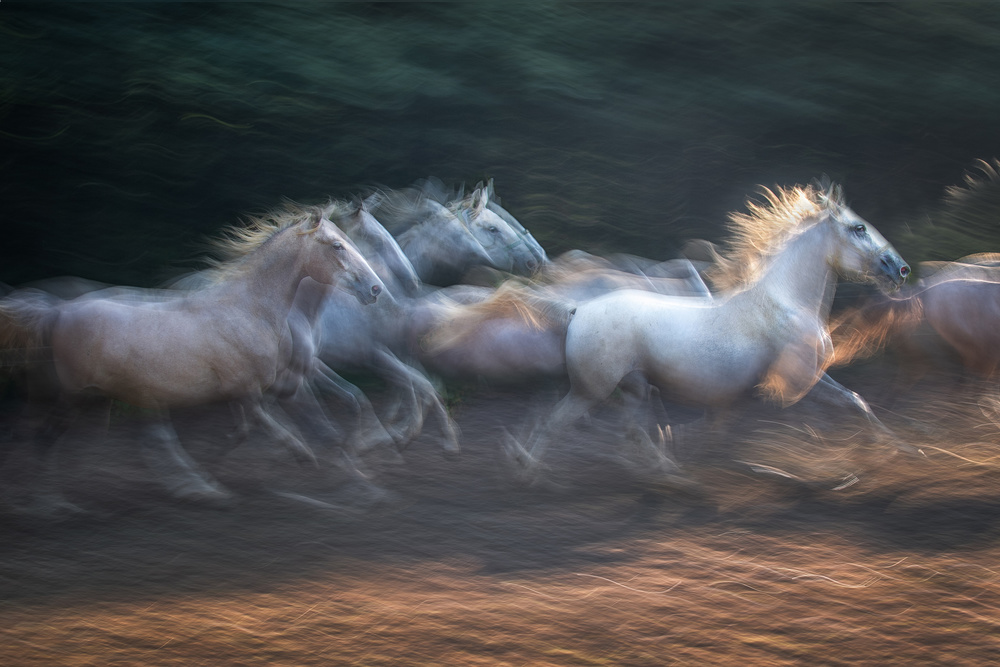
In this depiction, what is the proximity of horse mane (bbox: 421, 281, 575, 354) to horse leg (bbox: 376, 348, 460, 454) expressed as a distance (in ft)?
0.80

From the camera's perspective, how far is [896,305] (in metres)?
5.00

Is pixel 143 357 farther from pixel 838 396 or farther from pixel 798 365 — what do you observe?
pixel 838 396

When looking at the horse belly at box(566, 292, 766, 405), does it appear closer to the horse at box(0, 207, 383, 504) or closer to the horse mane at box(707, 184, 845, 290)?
the horse mane at box(707, 184, 845, 290)

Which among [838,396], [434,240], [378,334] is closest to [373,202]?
[434,240]

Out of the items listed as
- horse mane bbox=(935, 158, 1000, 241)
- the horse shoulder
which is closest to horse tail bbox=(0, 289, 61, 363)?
the horse shoulder

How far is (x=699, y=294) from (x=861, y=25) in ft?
15.4

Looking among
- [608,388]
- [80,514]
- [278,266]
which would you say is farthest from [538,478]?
[80,514]

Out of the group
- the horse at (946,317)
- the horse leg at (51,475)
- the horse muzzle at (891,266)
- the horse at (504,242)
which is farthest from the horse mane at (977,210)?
the horse leg at (51,475)

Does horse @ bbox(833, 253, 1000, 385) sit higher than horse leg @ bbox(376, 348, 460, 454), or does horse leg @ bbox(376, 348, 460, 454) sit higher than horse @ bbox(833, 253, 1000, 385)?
horse @ bbox(833, 253, 1000, 385)

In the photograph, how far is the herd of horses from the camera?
3928mm

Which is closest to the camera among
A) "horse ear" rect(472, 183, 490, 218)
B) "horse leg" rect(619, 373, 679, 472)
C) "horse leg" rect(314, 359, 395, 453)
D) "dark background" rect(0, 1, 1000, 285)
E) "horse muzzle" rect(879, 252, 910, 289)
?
"horse muzzle" rect(879, 252, 910, 289)

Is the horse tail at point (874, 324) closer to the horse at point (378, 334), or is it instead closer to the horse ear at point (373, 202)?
the horse at point (378, 334)

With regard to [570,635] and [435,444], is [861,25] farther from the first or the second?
[570,635]

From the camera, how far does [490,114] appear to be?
25.4 ft
